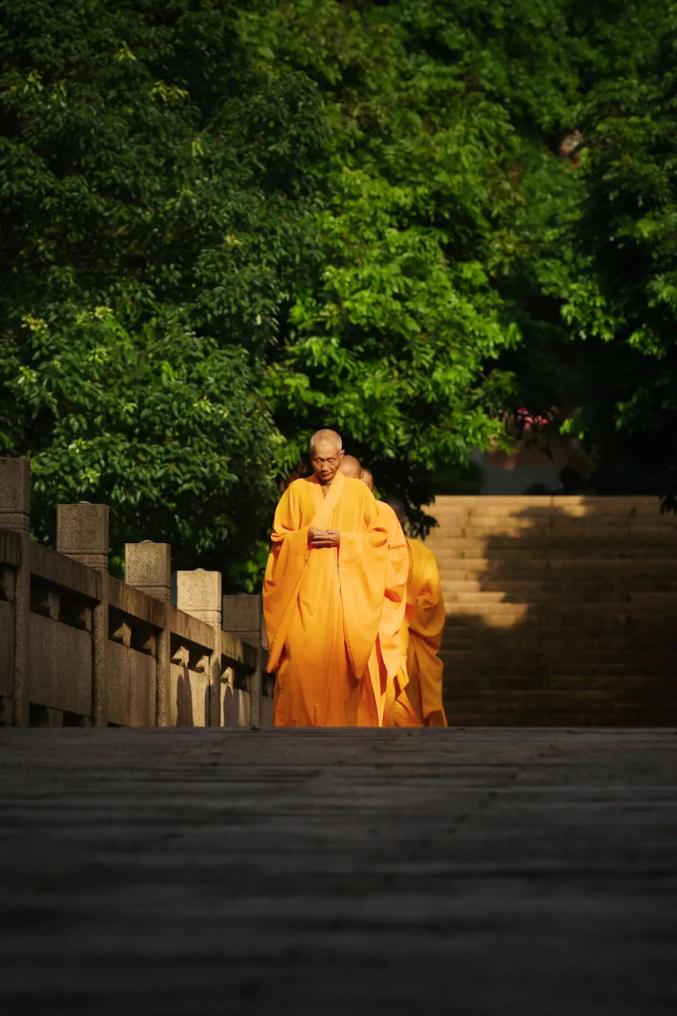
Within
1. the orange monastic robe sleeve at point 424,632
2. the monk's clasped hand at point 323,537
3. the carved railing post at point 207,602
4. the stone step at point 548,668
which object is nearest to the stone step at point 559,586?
the stone step at point 548,668

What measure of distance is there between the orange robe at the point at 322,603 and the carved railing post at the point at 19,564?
2.49m

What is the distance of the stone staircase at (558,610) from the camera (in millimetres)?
24953

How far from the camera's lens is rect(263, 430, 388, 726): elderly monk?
13.0 metres

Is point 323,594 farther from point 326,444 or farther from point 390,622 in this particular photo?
point 326,444

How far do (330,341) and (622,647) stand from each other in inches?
262

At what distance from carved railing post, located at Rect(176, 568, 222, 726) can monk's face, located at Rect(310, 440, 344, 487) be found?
427cm

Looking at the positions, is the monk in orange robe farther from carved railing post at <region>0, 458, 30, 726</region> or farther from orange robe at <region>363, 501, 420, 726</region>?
carved railing post at <region>0, 458, 30, 726</region>

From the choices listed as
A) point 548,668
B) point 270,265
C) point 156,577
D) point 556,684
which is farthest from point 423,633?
point 548,668

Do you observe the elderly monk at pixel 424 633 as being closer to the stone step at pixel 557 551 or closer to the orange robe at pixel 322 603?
the orange robe at pixel 322 603

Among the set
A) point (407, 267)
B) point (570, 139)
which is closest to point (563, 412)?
point (570, 139)

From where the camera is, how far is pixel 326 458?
1308cm

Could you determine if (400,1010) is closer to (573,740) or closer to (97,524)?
(573,740)

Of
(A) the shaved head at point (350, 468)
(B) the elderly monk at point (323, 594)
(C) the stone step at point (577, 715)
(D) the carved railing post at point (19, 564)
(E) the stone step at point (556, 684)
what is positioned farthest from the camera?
(E) the stone step at point (556, 684)

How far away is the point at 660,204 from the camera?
2073cm
